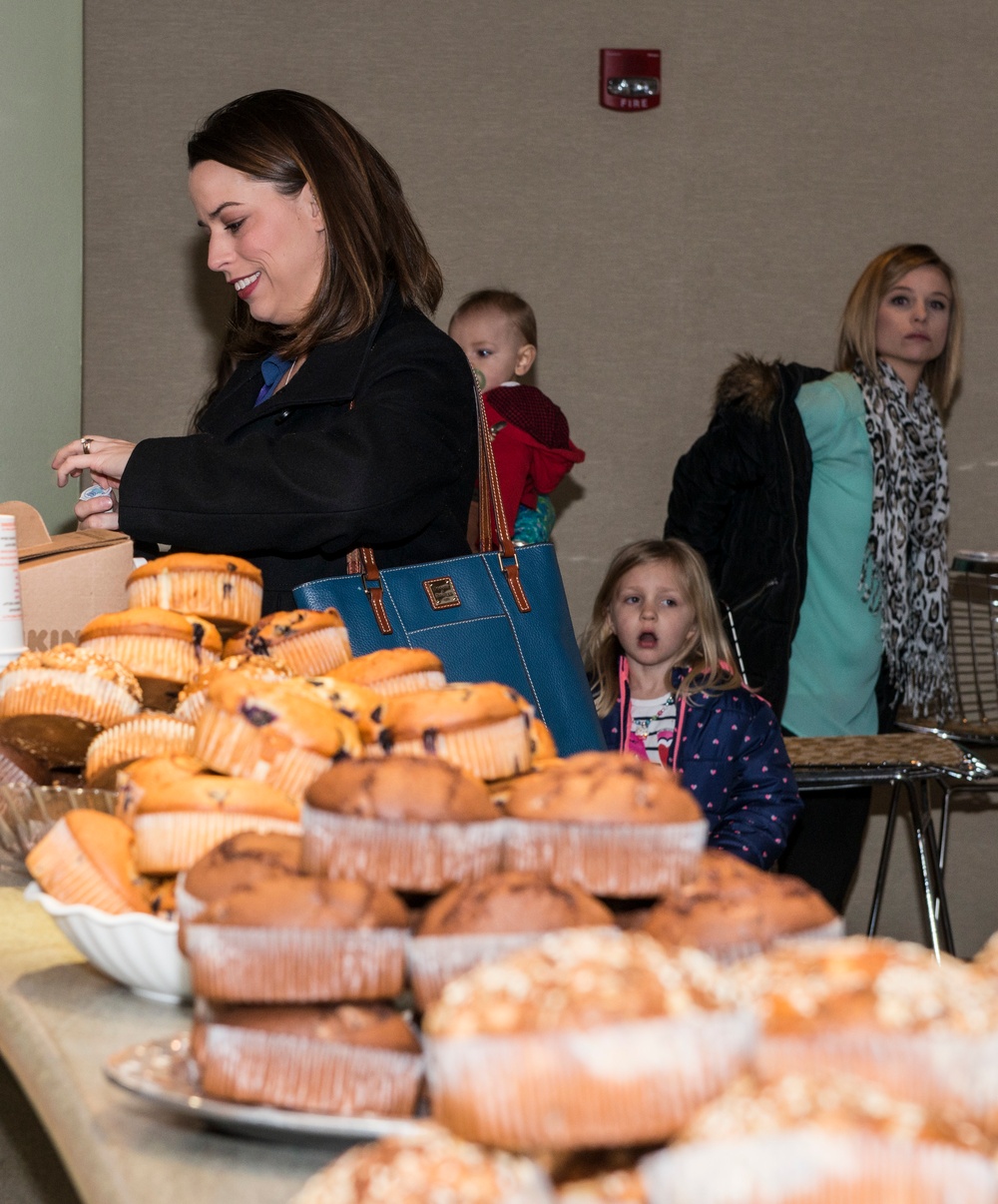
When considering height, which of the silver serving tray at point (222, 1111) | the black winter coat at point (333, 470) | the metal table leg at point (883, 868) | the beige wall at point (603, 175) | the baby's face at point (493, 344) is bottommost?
the metal table leg at point (883, 868)

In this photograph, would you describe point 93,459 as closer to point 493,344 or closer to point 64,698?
point 64,698

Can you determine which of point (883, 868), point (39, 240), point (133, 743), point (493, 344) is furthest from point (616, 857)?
point (493, 344)

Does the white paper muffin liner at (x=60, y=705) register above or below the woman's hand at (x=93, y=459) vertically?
below

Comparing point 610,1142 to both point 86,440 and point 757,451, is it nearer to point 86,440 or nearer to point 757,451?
point 86,440

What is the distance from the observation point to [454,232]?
185 inches

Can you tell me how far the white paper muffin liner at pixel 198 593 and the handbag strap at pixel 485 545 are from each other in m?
0.31

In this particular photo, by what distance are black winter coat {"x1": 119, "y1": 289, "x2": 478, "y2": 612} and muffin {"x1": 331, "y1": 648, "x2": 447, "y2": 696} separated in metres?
0.62

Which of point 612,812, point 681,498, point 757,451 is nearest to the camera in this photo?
point 612,812

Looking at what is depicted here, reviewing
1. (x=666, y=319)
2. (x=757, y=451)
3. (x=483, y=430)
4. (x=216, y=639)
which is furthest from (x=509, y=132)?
(x=216, y=639)

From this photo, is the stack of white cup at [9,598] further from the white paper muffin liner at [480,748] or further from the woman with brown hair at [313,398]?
the white paper muffin liner at [480,748]

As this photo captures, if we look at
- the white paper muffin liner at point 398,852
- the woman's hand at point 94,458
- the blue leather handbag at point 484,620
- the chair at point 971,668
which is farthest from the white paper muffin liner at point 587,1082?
the chair at point 971,668

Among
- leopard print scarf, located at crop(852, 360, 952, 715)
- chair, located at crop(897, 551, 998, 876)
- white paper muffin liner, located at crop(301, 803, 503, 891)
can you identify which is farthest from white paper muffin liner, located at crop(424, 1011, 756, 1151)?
leopard print scarf, located at crop(852, 360, 952, 715)

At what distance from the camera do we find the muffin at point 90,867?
3.62 ft

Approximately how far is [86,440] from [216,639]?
0.67 meters
